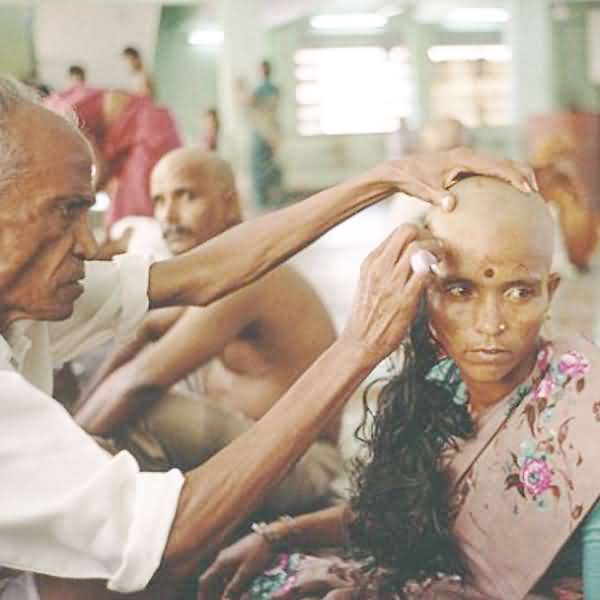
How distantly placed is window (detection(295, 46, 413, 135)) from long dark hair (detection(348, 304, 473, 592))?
1245cm

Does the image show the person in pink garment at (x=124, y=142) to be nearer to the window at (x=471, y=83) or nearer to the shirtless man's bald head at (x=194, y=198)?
the shirtless man's bald head at (x=194, y=198)

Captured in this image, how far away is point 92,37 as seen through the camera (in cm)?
844

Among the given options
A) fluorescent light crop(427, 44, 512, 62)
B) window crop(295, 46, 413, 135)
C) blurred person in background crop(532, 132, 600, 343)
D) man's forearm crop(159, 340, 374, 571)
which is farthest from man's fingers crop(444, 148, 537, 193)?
window crop(295, 46, 413, 135)

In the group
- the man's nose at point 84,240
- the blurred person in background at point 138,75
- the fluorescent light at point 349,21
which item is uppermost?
the fluorescent light at point 349,21

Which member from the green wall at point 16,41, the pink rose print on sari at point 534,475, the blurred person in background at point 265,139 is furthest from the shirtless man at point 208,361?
the blurred person in background at point 265,139

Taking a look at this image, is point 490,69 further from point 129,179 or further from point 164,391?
point 164,391

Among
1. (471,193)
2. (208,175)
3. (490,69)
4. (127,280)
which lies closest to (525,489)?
(471,193)

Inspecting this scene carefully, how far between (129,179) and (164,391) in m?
2.16

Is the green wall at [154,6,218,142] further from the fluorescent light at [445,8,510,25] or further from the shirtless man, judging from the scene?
the shirtless man

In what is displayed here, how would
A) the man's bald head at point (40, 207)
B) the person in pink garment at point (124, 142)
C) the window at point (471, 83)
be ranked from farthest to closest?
the window at point (471, 83)
the person in pink garment at point (124, 142)
the man's bald head at point (40, 207)

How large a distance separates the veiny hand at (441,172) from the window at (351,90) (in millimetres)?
12284

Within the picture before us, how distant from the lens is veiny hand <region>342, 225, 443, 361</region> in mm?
1610

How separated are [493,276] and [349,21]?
12.6 m

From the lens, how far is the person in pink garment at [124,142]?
190 inches
